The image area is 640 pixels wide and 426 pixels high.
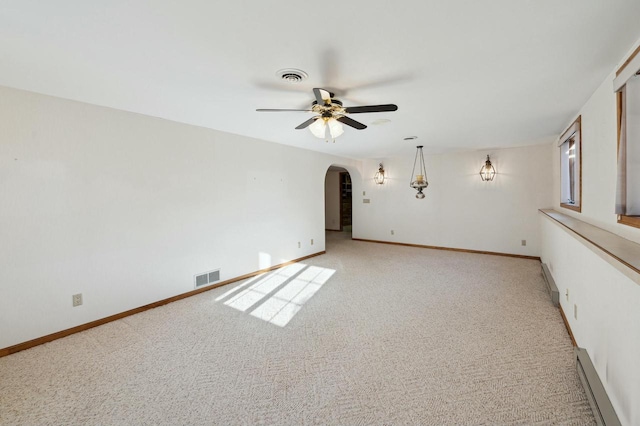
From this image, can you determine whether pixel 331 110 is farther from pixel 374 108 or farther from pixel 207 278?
pixel 207 278

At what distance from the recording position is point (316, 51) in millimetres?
1785

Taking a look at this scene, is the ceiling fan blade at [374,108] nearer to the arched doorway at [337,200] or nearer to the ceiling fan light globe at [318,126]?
the ceiling fan light globe at [318,126]

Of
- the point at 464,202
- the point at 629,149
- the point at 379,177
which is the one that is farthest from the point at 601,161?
the point at 379,177

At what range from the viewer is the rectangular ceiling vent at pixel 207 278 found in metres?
3.75

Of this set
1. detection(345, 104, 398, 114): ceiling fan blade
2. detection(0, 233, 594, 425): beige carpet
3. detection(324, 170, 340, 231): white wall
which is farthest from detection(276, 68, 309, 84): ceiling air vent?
detection(324, 170, 340, 231): white wall

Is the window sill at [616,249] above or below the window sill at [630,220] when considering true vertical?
below

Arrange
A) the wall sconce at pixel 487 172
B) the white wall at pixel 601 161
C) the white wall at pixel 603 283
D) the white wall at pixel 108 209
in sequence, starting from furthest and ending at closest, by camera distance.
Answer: the wall sconce at pixel 487 172 → the white wall at pixel 108 209 → the white wall at pixel 601 161 → the white wall at pixel 603 283

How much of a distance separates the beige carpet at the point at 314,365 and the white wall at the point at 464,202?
2435mm

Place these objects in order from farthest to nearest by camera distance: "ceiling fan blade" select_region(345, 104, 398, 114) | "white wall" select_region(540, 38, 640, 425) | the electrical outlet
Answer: the electrical outlet, "ceiling fan blade" select_region(345, 104, 398, 114), "white wall" select_region(540, 38, 640, 425)

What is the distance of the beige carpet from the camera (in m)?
1.69

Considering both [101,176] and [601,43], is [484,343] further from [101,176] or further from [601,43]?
[101,176]

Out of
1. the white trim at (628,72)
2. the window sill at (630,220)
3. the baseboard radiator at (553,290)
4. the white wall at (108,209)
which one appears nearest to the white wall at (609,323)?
the window sill at (630,220)

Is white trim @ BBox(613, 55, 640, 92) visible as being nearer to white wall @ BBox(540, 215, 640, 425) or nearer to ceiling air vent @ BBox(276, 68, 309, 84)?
white wall @ BBox(540, 215, 640, 425)

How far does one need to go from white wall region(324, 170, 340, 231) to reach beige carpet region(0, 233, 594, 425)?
5887mm
